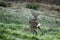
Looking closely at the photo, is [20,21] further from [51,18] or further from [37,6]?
[37,6]

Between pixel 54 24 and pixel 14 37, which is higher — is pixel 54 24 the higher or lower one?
the lower one

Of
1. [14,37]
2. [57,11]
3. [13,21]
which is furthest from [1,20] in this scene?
[57,11]

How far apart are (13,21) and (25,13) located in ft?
7.83

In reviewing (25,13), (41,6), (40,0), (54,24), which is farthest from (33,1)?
(54,24)

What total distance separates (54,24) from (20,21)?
2311mm

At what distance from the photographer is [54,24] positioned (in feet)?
55.9

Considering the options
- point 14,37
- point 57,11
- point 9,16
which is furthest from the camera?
point 57,11

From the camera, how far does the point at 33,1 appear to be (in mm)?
25078

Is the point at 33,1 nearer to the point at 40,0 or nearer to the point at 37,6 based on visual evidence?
the point at 40,0

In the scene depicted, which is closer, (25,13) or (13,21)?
(13,21)

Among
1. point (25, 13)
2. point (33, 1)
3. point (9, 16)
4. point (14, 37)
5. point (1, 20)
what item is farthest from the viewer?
point (33, 1)

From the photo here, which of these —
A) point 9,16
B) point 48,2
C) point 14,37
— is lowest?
point 48,2

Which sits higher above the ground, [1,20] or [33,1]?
[1,20]

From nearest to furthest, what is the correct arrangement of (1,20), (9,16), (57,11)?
(1,20)
(9,16)
(57,11)
